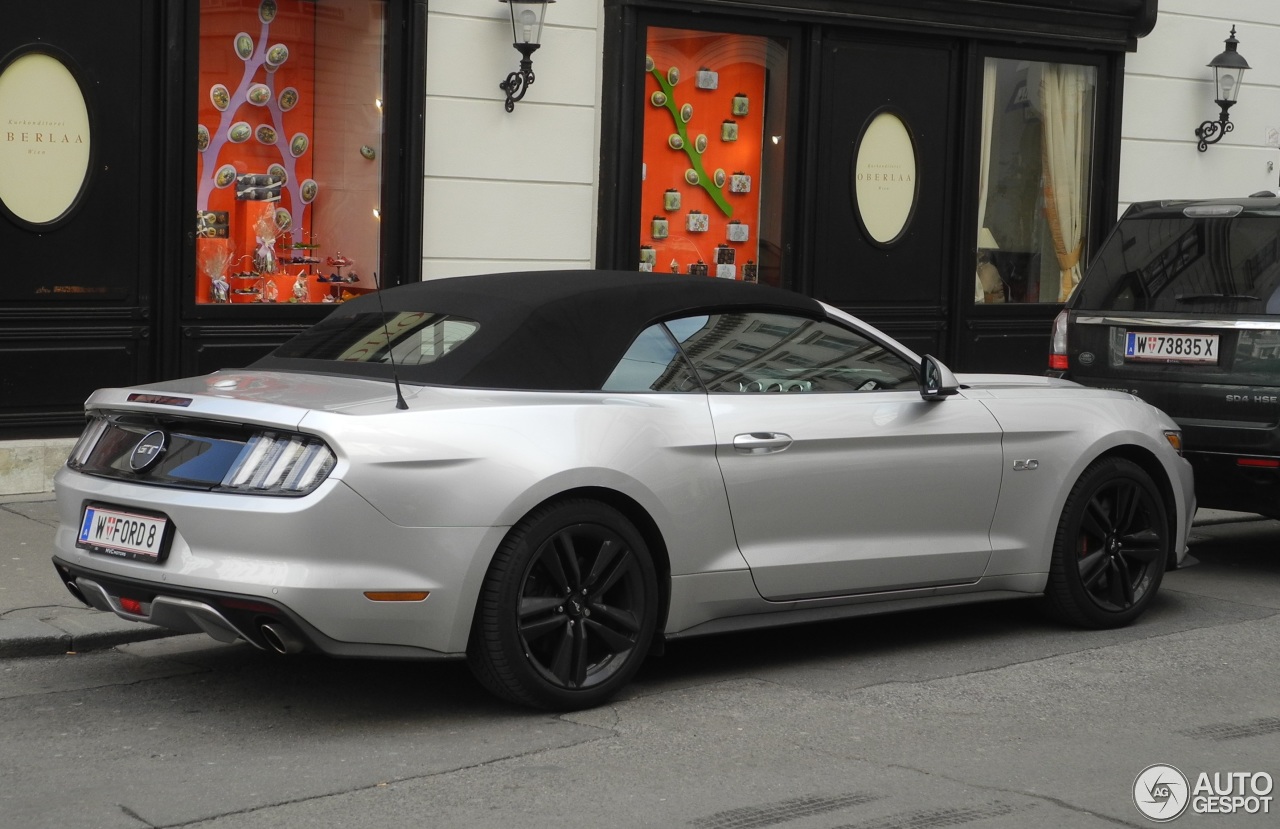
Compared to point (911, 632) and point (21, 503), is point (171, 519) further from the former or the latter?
point (21, 503)

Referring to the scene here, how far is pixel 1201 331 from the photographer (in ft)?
27.5

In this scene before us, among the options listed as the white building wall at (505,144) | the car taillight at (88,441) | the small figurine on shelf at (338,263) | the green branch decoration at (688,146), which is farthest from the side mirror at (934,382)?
the green branch decoration at (688,146)

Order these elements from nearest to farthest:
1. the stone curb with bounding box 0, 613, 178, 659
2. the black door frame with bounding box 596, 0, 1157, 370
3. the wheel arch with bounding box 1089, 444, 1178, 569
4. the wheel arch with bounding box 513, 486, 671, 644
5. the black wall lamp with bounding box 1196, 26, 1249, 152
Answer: the wheel arch with bounding box 513, 486, 671, 644
the stone curb with bounding box 0, 613, 178, 659
the wheel arch with bounding box 1089, 444, 1178, 569
the black door frame with bounding box 596, 0, 1157, 370
the black wall lamp with bounding box 1196, 26, 1249, 152

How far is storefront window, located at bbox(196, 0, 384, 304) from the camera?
10648mm

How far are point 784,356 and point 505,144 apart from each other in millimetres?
5746

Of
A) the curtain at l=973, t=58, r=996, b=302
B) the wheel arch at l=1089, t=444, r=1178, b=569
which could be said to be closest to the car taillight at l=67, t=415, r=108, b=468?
the wheel arch at l=1089, t=444, r=1178, b=569

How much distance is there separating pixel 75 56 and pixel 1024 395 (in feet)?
20.2

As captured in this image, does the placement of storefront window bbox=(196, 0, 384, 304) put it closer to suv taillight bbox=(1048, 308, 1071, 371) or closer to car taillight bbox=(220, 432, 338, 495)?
suv taillight bbox=(1048, 308, 1071, 371)

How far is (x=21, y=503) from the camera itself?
30.9 feet

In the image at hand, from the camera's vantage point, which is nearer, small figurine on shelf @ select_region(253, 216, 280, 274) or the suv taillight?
the suv taillight

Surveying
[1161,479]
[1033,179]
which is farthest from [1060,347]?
[1033,179]

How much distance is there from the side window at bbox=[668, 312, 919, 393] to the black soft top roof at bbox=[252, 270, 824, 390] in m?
0.06

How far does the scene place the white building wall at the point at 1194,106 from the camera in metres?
15.0

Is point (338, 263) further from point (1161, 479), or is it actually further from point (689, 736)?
point (689, 736)
